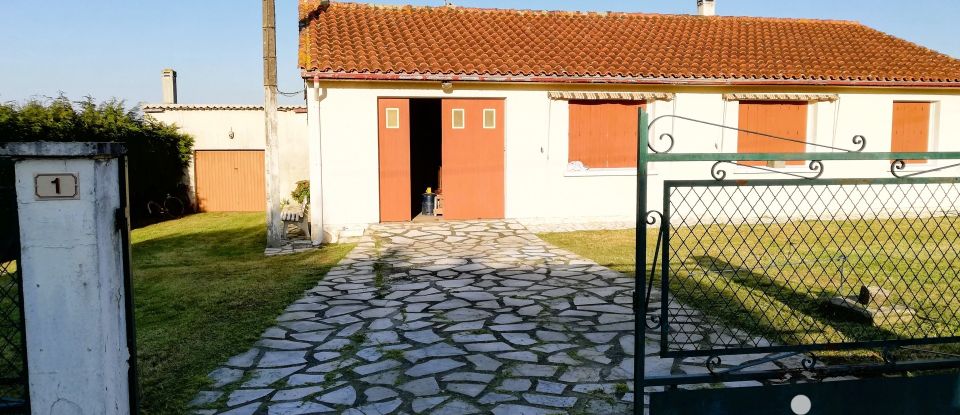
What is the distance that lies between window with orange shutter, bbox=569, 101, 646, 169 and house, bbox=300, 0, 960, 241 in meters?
0.03

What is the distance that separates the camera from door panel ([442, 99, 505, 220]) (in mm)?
11992

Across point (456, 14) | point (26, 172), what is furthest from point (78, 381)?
point (456, 14)

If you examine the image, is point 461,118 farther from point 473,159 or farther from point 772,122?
point 772,122

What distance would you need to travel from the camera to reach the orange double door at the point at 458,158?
11.7 meters

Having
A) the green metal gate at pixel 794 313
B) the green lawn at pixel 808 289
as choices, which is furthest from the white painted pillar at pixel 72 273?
the green lawn at pixel 808 289

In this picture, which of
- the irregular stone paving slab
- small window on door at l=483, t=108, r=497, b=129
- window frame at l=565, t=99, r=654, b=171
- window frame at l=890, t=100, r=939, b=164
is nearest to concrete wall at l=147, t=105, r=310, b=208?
A: small window on door at l=483, t=108, r=497, b=129

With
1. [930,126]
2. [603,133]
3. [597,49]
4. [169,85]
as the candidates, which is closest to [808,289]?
[603,133]

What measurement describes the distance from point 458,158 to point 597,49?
388cm

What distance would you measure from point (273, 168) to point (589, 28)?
8.08 m

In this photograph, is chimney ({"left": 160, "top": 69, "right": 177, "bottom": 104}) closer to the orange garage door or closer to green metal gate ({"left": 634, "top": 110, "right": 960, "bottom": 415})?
the orange garage door

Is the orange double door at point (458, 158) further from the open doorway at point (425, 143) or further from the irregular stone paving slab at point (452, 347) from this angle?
the open doorway at point (425, 143)

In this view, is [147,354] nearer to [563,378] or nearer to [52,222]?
[52,222]

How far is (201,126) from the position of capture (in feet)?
62.1

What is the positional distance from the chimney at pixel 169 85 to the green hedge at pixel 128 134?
383 centimetres
